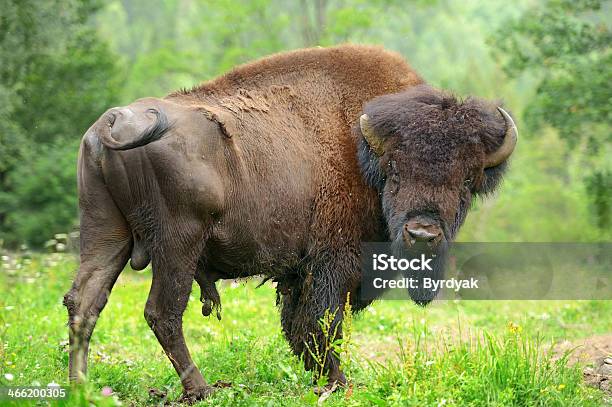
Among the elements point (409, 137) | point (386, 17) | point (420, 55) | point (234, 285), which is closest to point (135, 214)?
point (234, 285)

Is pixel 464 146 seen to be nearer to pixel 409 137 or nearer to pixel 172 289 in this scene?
pixel 409 137

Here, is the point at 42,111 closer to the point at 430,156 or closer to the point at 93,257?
the point at 93,257

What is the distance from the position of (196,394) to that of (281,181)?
176 centimetres

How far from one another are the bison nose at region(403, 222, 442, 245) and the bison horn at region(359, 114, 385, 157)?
0.72m

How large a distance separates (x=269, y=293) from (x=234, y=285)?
4776mm

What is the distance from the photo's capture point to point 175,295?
6062 millimetres

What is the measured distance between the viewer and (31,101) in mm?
20625

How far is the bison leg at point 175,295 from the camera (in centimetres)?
597

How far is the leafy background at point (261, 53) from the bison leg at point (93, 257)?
354 centimetres

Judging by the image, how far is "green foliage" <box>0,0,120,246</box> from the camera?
1600 centimetres

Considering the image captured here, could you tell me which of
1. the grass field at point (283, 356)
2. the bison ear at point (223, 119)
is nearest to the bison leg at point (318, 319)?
the grass field at point (283, 356)

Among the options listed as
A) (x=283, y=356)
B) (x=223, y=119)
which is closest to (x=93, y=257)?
(x=223, y=119)

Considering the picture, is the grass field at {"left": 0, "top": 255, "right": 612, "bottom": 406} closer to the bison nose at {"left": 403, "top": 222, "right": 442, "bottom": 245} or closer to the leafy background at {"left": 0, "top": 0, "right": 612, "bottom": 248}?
the bison nose at {"left": 403, "top": 222, "right": 442, "bottom": 245}

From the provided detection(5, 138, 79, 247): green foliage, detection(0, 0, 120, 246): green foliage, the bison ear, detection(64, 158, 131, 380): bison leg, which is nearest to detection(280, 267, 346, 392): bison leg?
the bison ear
